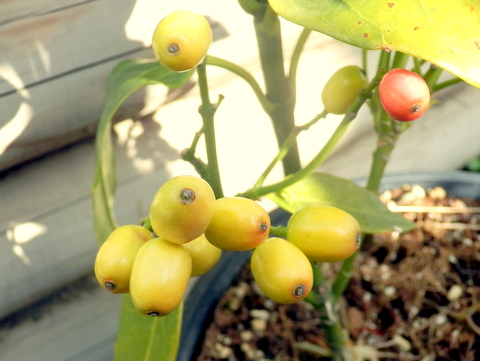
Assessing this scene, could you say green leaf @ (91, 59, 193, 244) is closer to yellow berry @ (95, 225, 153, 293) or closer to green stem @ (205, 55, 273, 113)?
green stem @ (205, 55, 273, 113)

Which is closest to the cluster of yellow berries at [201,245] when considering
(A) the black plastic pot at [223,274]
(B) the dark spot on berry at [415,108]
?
(B) the dark spot on berry at [415,108]

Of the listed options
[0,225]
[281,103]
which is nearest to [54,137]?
[0,225]

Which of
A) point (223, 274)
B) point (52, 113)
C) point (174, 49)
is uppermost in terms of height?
point (174, 49)

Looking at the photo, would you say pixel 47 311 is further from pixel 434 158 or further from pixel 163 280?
pixel 434 158

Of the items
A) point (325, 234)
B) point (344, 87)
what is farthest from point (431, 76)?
point (325, 234)

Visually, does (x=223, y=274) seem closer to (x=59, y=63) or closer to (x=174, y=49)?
(x=59, y=63)

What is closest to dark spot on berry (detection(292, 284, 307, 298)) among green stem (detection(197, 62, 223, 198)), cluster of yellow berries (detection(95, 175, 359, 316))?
cluster of yellow berries (detection(95, 175, 359, 316))
